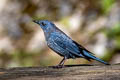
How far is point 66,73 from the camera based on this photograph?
3598mm

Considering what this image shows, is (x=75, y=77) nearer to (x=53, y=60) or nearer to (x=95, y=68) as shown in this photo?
(x=95, y=68)

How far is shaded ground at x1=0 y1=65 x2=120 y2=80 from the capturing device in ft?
11.2

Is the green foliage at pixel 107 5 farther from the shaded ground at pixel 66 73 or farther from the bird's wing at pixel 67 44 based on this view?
the shaded ground at pixel 66 73

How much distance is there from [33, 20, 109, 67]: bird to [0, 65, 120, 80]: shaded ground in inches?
18.4

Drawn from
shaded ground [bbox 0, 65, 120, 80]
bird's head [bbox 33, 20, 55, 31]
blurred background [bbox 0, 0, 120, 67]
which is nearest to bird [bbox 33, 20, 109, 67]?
bird's head [bbox 33, 20, 55, 31]

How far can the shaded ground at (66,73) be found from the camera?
3.42 meters

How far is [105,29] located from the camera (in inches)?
269

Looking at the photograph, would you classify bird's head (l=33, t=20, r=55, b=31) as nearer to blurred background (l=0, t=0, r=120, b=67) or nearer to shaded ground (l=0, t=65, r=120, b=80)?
shaded ground (l=0, t=65, r=120, b=80)

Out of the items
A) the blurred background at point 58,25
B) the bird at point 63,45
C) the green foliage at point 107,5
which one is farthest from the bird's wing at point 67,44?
the green foliage at point 107,5

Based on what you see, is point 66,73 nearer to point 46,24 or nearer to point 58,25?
point 46,24

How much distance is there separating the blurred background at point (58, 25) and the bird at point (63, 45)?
2159 millimetres

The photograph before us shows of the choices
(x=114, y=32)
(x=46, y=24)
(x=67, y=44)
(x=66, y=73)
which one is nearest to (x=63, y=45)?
(x=67, y=44)

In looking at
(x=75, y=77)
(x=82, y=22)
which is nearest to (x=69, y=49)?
(x=75, y=77)

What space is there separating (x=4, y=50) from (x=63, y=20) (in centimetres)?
114
